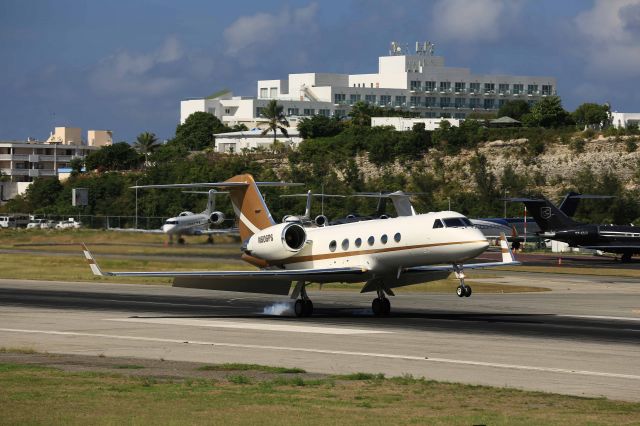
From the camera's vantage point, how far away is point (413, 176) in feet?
480

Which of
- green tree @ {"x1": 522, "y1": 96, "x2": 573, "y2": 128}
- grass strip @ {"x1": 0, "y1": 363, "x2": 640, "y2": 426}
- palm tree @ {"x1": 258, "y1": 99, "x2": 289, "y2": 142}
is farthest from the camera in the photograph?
palm tree @ {"x1": 258, "y1": 99, "x2": 289, "y2": 142}

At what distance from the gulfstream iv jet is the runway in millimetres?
1260

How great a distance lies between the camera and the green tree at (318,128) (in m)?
178

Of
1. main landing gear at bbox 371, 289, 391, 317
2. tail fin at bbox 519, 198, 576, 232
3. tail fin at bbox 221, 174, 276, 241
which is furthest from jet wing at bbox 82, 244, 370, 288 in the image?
tail fin at bbox 519, 198, 576, 232

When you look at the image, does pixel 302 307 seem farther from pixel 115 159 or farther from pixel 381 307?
pixel 115 159

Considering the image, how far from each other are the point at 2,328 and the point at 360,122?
15440cm

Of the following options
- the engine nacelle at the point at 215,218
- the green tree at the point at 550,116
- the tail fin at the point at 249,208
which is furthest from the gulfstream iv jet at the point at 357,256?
the green tree at the point at 550,116

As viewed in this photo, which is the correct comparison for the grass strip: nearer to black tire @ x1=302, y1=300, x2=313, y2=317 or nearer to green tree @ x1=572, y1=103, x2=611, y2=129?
black tire @ x1=302, y1=300, x2=313, y2=317

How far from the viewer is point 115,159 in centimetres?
19012

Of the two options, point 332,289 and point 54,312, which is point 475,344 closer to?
point 54,312

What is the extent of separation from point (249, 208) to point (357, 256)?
6.21 m

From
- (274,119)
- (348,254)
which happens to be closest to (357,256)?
(348,254)

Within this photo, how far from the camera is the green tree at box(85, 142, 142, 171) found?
623ft

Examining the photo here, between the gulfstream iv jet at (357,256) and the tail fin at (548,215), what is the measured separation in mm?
44927
